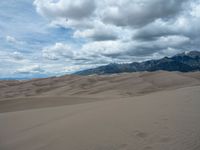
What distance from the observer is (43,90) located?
2597 cm

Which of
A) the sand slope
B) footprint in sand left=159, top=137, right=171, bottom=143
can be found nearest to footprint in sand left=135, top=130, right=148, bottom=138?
the sand slope

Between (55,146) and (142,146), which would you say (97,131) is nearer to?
(55,146)

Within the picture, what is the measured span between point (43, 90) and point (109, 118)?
20.6 m

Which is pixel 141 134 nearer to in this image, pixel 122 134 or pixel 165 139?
pixel 122 134

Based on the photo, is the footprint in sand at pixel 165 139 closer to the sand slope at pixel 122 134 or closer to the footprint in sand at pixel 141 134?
the sand slope at pixel 122 134

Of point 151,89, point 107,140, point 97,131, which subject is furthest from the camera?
point 151,89

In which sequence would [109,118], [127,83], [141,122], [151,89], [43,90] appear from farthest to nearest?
[43,90] → [127,83] → [151,89] → [109,118] → [141,122]

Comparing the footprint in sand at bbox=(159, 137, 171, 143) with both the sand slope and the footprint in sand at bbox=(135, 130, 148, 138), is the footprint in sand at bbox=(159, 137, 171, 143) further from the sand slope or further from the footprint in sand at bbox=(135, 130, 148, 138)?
the footprint in sand at bbox=(135, 130, 148, 138)

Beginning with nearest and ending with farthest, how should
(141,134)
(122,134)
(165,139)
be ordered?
1. (165,139)
2. (141,134)
3. (122,134)

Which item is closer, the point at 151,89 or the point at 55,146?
the point at 55,146

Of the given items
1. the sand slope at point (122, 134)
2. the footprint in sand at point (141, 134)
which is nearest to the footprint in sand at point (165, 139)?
the sand slope at point (122, 134)

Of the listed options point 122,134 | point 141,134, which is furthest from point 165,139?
point 122,134

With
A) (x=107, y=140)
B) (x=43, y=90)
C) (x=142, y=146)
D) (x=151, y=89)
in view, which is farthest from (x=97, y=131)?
(x=43, y=90)

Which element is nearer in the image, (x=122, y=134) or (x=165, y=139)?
(x=165, y=139)
